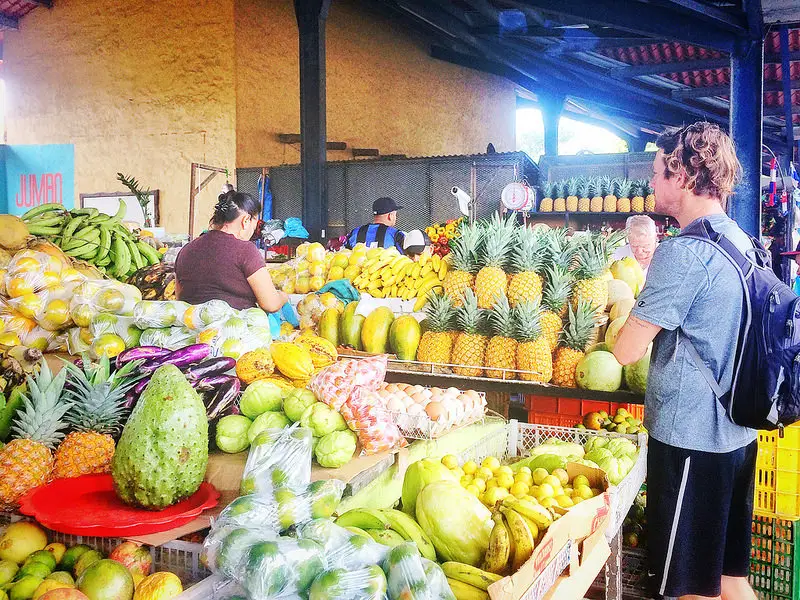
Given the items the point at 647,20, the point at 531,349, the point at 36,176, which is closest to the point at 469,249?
the point at 531,349

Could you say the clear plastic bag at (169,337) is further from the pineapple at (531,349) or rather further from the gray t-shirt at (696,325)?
the gray t-shirt at (696,325)

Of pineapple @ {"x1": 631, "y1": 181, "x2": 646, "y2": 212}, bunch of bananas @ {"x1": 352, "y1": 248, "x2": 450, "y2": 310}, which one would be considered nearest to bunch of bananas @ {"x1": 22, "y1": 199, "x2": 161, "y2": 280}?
bunch of bananas @ {"x1": 352, "y1": 248, "x2": 450, "y2": 310}

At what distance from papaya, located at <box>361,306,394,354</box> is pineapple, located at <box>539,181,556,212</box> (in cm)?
854

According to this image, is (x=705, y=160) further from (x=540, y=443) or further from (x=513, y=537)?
(x=513, y=537)

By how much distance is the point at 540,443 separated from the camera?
10.3 feet

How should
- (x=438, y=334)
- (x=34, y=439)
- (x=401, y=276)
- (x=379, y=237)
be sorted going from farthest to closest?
(x=379, y=237)
(x=401, y=276)
(x=438, y=334)
(x=34, y=439)

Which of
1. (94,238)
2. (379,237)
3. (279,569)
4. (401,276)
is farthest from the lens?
(379,237)

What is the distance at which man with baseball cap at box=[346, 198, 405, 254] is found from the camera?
7105 mm

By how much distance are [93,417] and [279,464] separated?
0.92 meters

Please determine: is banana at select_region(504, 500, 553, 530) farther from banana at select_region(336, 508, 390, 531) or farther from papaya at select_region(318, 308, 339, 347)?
papaya at select_region(318, 308, 339, 347)

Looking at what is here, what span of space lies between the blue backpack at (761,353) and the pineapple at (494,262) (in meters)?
1.27

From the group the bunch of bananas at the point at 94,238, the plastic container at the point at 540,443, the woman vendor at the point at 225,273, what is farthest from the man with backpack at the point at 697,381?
the bunch of bananas at the point at 94,238

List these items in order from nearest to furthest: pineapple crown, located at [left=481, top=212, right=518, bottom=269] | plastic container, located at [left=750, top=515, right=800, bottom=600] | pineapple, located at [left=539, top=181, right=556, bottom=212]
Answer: plastic container, located at [left=750, top=515, right=800, bottom=600] < pineapple crown, located at [left=481, top=212, right=518, bottom=269] < pineapple, located at [left=539, top=181, right=556, bottom=212]

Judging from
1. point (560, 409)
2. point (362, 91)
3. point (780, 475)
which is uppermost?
point (362, 91)
